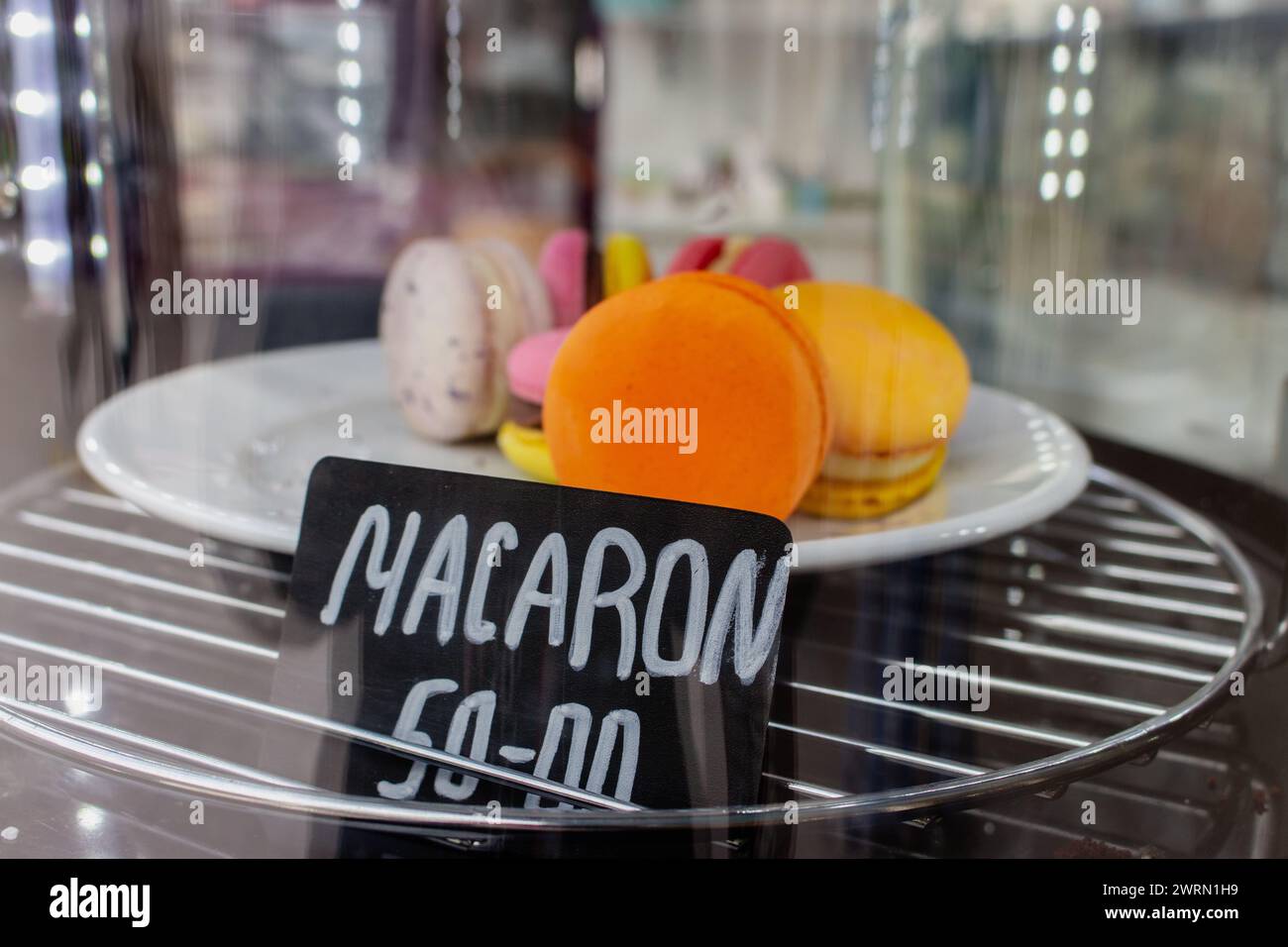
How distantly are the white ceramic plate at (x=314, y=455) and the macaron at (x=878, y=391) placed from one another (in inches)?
0.4

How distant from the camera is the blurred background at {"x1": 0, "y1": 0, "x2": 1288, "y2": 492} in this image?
0.42 metres

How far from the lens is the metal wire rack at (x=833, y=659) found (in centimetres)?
28

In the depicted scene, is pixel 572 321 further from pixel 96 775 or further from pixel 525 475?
pixel 96 775

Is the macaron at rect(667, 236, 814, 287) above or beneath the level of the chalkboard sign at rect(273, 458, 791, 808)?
above

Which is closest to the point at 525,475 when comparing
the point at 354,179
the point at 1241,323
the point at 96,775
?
the point at 96,775
